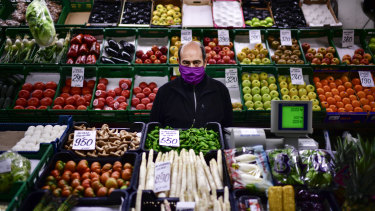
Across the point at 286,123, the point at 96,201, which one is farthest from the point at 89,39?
the point at 286,123

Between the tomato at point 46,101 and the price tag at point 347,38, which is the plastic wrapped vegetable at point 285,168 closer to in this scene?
the tomato at point 46,101

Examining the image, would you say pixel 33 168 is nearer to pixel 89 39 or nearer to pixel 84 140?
pixel 84 140

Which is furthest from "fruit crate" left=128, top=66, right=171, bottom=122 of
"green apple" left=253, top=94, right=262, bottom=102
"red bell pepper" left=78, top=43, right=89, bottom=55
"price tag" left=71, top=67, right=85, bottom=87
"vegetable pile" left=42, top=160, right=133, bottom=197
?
"vegetable pile" left=42, top=160, right=133, bottom=197

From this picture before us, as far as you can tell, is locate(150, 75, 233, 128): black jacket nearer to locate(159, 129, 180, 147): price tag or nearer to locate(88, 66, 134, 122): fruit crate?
locate(159, 129, 180, 147): price tag

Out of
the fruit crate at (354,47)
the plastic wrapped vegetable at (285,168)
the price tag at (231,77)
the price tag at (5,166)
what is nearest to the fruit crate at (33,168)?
the price tag at (5,166)

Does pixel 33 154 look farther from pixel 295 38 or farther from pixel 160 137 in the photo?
pixel 295 38

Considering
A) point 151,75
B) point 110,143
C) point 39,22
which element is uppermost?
point 39,22

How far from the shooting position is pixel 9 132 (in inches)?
126

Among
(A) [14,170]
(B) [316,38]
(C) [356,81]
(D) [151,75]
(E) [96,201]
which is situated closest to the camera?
(E) [96,201]

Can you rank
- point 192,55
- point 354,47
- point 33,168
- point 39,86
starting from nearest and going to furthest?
point 33,168, point 192,55, point 39,86, point 354,47

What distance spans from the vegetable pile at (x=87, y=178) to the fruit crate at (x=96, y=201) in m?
0.10

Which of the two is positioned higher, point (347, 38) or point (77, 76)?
point (347, 38)

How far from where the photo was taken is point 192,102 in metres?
3.45

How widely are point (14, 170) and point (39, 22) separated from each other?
1.71 meters
